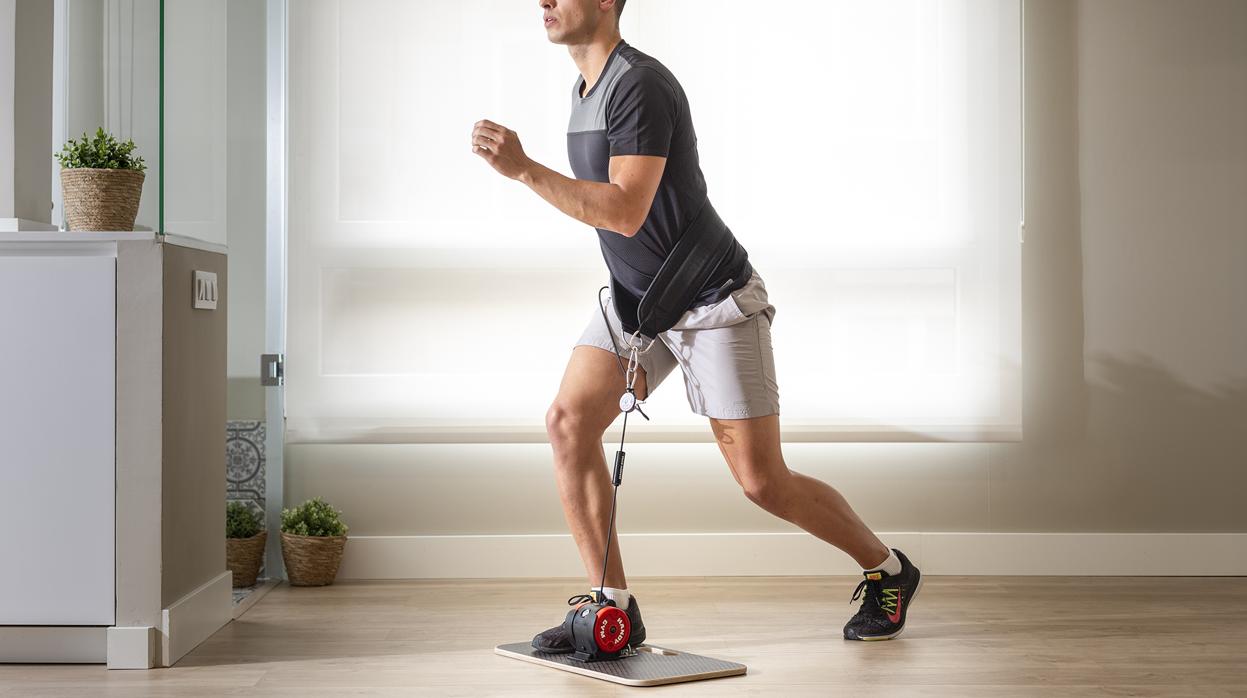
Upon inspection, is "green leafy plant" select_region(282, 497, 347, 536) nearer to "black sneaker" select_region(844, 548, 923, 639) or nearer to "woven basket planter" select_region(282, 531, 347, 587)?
"woven basket planter" select_region(282, 531, 347, 587)

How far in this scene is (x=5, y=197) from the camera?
2492mm

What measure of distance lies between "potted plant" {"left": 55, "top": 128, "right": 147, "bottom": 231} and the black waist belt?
1.03m

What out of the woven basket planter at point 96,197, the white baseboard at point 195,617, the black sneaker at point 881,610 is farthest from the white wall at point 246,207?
the black sneaker at point 881,610

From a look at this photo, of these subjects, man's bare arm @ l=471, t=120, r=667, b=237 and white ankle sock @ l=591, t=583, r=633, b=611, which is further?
white ankle sock @ l=591, t=583, r=633, b=611

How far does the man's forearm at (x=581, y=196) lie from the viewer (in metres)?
2.24

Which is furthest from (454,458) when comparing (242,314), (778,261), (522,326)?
(778,261)

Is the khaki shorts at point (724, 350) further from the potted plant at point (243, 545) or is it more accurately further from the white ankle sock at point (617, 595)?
the potted plant at point (243, 545)

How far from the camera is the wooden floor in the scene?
2279 millimetres

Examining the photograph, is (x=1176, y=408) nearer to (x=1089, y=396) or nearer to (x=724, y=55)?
(x=1089, y=396)

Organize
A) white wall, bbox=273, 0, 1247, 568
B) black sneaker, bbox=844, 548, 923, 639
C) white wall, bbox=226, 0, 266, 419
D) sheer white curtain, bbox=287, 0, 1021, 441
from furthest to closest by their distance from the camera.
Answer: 1. white wall, bbox=273, 0, 1247, 568
2. sheer white curtain, bbox=287, 0, 1021, 441
3. white wall, bbox=226, 0, 266, 419
4. black sneaker, bbox=844, 548, 923, 639

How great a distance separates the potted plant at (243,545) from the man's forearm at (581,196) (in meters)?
1.58

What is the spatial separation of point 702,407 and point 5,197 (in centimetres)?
147

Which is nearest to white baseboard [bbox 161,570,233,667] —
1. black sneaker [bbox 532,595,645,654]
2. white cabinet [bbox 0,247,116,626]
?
white cabinet [bbox 0,247,116,626]

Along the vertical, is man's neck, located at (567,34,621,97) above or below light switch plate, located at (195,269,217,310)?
above
